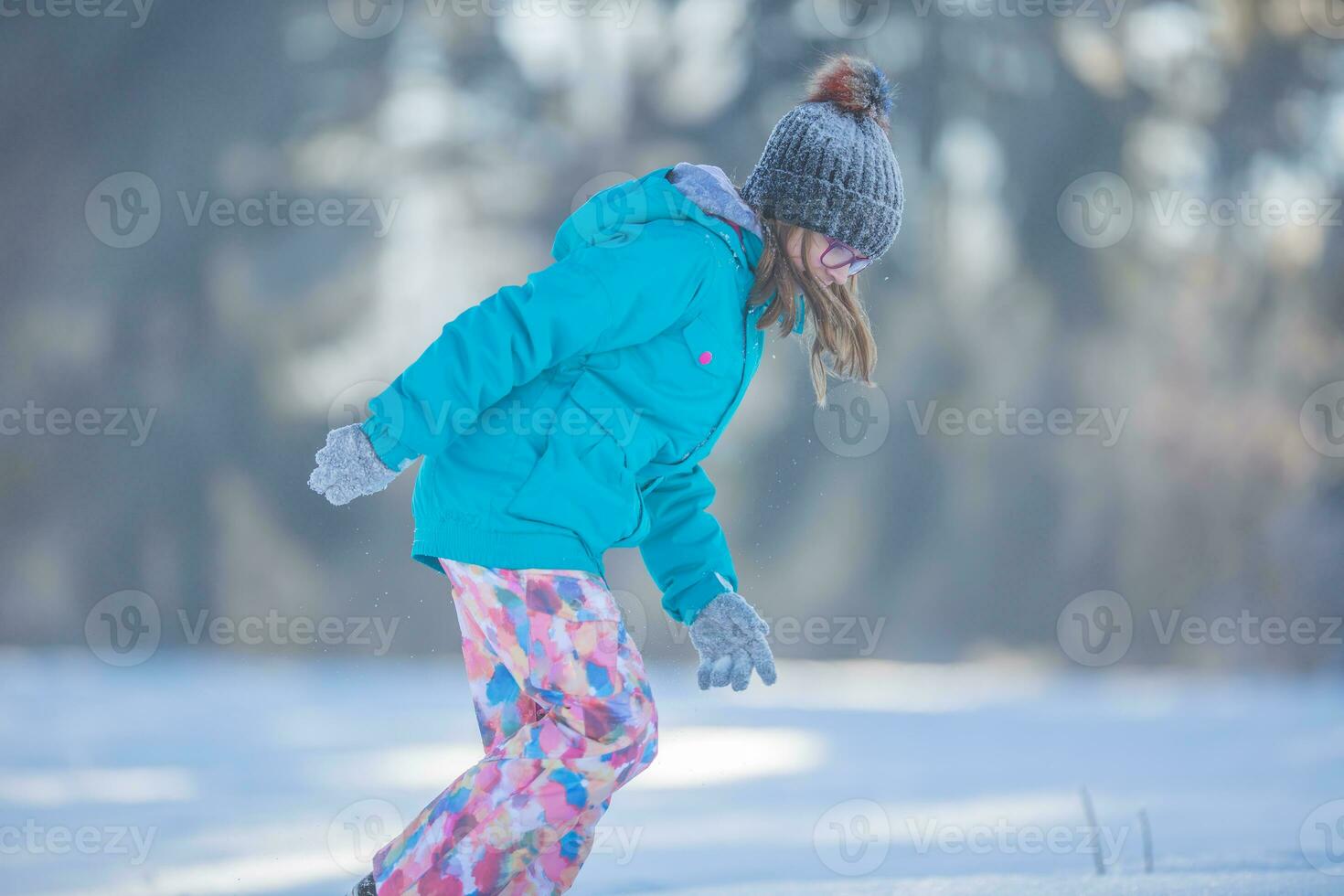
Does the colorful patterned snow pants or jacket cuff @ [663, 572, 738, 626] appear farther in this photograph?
jacket cuff @ [663, 572, 738, 626]

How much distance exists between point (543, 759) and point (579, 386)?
0.37 metres

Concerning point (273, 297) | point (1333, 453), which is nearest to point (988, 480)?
point (1333, 453)

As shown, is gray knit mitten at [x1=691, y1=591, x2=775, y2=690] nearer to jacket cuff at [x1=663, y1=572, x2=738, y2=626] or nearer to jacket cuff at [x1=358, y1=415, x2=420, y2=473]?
jacket cuff at [x1=663, y1=572, x2=738, y2=626]

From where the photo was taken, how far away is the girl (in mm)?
1238

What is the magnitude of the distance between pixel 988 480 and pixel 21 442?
9.88 ft

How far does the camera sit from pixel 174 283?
12.9 ft

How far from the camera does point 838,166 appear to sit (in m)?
1.45

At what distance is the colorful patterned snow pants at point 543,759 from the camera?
4.05 feet

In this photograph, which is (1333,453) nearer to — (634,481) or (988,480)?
(988,480)

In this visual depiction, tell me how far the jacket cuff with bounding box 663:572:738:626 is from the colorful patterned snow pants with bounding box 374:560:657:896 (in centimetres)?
22

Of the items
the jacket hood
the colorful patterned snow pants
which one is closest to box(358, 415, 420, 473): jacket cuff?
the colorful patterned snow pants

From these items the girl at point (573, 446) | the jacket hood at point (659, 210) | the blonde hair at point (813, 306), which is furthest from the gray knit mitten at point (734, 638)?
the jacket hood at point (659, 210)

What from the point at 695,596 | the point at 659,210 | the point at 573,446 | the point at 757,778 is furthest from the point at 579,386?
the point at 757,778

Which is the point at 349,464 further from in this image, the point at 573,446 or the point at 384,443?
the point at 573,446
